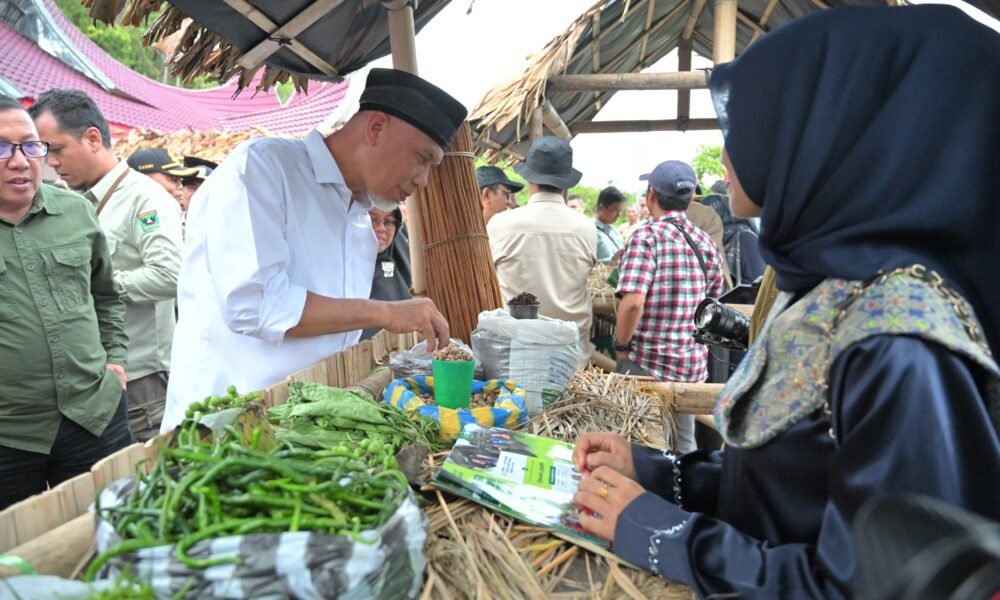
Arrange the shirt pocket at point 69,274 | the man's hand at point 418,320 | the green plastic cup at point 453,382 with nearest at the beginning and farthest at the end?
the green plastic cup at point 453,382
the man's hand at point 418,320
the shirt pocket at point 69,274

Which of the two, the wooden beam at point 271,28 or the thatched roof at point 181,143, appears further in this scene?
the thatched roof at point 181,143

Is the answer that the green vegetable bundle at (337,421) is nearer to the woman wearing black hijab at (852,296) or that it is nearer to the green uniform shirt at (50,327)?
the woman wearing black hijab at (852,296)

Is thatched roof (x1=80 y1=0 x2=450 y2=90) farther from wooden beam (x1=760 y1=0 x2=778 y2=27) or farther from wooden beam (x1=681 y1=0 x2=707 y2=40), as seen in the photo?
wooden beam (x1=681 y1=0 x2=707 y2=40)

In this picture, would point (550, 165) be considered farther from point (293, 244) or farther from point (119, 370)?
point (119, 370)

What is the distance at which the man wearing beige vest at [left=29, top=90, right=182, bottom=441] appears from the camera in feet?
10.9

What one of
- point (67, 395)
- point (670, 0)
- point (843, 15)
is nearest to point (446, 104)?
point (843, 15)

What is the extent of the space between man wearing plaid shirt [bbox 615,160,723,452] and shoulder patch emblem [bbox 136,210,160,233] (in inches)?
104

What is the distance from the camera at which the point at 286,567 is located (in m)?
0.87

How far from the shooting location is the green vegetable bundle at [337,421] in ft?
4.93

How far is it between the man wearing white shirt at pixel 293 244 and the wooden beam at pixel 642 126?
8.16m

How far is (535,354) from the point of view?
229cm

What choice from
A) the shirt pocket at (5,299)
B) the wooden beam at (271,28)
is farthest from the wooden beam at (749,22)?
the shirt pocket at (5,299)

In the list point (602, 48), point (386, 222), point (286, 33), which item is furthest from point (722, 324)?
point (602, 48)

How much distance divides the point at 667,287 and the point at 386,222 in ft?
5.81
